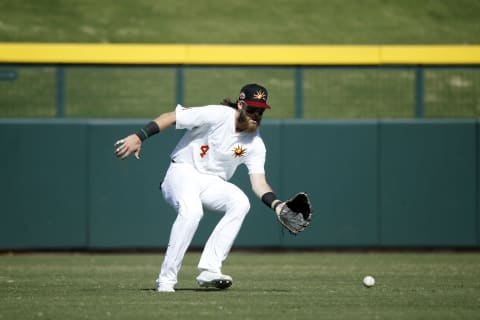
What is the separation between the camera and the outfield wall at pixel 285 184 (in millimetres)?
14602

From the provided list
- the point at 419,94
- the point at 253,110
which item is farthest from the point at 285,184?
the point at 253,110

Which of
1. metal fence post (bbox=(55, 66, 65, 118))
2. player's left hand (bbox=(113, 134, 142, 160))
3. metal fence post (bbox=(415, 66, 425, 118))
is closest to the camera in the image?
player's left hand (bbox=(113, 134, 142, 160))

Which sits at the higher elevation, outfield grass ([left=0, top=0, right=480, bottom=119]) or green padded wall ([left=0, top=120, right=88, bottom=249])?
outfield grass ([left=0, top=0, right=480, bottom=119])

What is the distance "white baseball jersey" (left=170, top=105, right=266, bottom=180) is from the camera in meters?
9.24

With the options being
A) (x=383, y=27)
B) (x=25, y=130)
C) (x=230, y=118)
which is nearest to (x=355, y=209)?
(x=25, y=130)

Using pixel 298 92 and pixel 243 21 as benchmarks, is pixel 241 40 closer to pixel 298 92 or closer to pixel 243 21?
pixel 243 21

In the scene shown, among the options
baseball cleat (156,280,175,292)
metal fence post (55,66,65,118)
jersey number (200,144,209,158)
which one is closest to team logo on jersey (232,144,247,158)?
jersey number (200,144,209,158)

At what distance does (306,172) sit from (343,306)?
23.0 feet

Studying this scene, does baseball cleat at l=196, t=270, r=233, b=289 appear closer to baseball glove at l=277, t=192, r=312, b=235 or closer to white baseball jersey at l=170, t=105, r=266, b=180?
baseball glove at l=277, t=192, r=312, b=235

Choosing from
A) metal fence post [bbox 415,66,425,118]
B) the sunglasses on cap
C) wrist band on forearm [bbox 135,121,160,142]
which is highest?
metal fence post [bbox 415,66,425,118]

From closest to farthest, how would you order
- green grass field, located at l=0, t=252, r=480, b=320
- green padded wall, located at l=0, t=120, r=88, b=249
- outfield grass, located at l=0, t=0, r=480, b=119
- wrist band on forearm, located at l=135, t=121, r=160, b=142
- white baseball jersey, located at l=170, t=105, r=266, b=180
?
green grass field, located at l=0, t=252, r=480, b=320 < wrist band on forearm, located at l=135, t=121, r=160, b=142 < white baseball jersey, located at l=170, t=105, r=266, b=180 < green padded wall, located at l=0, t=120, r=88, b=249 < outfield grass, located at l=0, t=0, r=480, b=119

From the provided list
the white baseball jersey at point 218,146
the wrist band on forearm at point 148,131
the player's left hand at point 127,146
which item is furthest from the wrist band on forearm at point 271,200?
the player's left hand at point 127,146

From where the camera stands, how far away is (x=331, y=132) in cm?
1498

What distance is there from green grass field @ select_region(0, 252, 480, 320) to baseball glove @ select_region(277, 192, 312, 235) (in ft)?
1.90
